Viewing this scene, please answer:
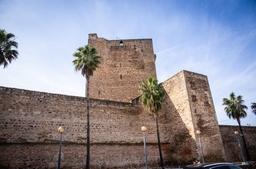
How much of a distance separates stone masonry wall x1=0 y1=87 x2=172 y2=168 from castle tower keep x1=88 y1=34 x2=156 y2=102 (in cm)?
761

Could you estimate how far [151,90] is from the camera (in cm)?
1722

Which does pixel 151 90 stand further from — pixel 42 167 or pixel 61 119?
pixel 42 167

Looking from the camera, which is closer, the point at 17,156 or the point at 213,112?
the point at 17,156

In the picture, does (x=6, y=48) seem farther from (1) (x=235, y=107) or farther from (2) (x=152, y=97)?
(1) (x=235, y=107)

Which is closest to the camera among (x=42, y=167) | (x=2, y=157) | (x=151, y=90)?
(x=2, y=157)

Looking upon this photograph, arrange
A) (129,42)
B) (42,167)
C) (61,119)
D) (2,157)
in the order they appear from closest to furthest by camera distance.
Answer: (2,157), (42,167), (61,119), (129,42)

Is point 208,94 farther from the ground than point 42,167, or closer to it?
farther from the ground

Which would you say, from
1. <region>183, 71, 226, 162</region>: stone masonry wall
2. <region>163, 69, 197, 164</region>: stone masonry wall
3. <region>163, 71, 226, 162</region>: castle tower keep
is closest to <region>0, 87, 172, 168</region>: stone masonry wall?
<region>163, 69, 197, 164</region>: stone masonry wall

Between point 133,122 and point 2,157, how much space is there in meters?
10.9

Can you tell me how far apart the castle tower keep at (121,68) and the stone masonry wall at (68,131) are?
7.61 metres

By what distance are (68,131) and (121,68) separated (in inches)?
600

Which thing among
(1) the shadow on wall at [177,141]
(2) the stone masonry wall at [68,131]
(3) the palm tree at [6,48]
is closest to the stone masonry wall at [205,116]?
(1) the shadow on wall at [177,141]

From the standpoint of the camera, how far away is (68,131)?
14.5 metres

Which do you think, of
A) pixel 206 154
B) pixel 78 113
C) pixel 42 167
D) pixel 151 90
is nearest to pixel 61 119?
pixel 78 113
